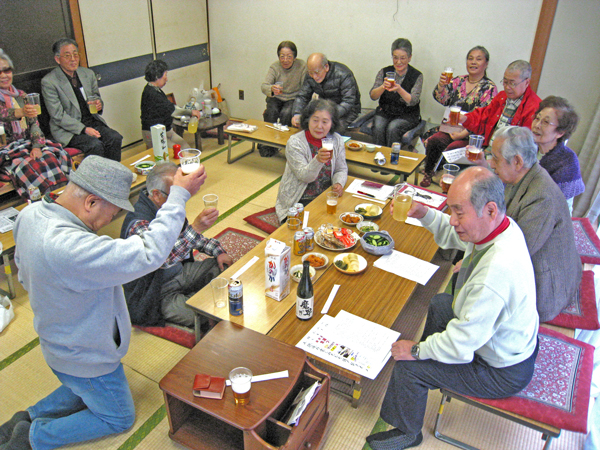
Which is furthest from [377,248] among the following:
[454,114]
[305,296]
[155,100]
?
[155,100]

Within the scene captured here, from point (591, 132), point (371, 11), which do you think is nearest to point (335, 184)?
point (591, 132)

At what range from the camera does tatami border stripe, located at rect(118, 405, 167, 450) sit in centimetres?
220

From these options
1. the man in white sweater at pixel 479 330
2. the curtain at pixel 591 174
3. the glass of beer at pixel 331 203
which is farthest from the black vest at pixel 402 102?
the man in white sweater at pixel 479 330

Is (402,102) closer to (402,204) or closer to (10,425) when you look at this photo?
(402,204)

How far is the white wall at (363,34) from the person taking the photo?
5105 millimetres

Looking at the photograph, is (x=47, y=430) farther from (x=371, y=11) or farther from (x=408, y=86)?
(x=371, y=11)

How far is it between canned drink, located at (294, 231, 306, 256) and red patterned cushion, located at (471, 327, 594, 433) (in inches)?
46.8

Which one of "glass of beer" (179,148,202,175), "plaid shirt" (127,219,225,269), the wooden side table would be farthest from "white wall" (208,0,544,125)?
the wooden side table

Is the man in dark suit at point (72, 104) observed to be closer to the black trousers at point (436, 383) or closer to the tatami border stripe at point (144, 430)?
the tatami border stripe at point (144, 430)

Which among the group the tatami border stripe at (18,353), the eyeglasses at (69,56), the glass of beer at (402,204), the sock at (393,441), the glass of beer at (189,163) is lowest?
the tatami border stripe at (18,353)

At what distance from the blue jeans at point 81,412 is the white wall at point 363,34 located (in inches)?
194

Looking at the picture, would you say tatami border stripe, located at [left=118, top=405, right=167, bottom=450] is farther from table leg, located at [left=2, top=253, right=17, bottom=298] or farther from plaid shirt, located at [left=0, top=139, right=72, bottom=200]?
plaid shirt, located at [left=0, top=139, right=72, bottom=200]

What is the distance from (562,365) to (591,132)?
3.05 m

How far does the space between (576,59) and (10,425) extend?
5.76m
